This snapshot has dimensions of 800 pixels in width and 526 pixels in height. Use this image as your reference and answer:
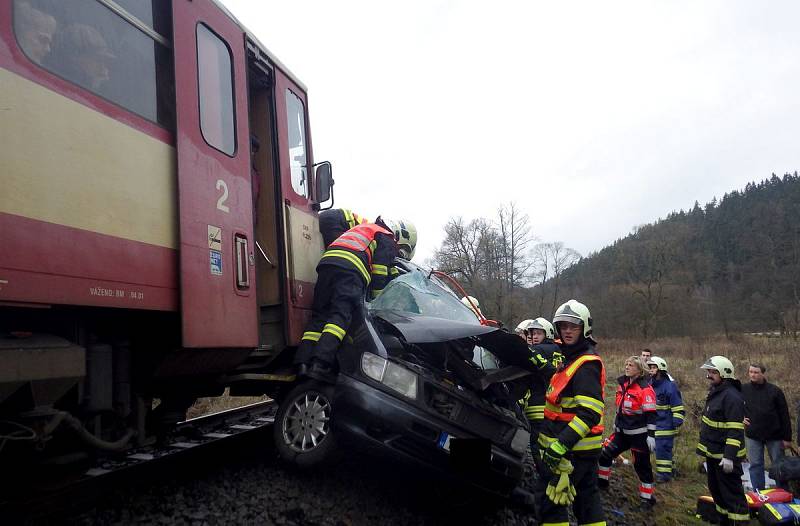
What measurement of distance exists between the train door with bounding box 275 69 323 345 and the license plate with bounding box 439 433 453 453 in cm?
151

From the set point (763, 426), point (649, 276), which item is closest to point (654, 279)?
point (649, 276)

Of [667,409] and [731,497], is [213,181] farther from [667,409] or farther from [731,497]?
[667,409]

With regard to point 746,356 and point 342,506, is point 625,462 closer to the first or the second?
point 342,506

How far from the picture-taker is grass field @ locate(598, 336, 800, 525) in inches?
252

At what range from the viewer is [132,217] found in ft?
10.2

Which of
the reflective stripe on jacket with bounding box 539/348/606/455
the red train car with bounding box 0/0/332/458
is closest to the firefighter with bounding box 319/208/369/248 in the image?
the red train car with bounding box 0/0/332/458

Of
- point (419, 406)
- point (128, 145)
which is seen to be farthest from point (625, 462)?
point (128, 145)

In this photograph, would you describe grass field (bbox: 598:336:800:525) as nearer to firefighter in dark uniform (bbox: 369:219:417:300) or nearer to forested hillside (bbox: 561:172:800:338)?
firefighter in dark uniform (bbox: 369:219:417:300)

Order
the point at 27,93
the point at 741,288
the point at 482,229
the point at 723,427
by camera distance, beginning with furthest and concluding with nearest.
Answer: the point at 482,229 → the point at 741,288 → the point at 723,427 → the point at 27,93

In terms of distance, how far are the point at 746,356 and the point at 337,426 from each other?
21129mm

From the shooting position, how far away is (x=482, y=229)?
39219mm

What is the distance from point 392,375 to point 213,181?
1.84 m

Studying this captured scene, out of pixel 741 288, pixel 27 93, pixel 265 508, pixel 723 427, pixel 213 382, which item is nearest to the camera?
pixel 27 93

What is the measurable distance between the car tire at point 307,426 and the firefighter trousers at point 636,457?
10.2 ft
